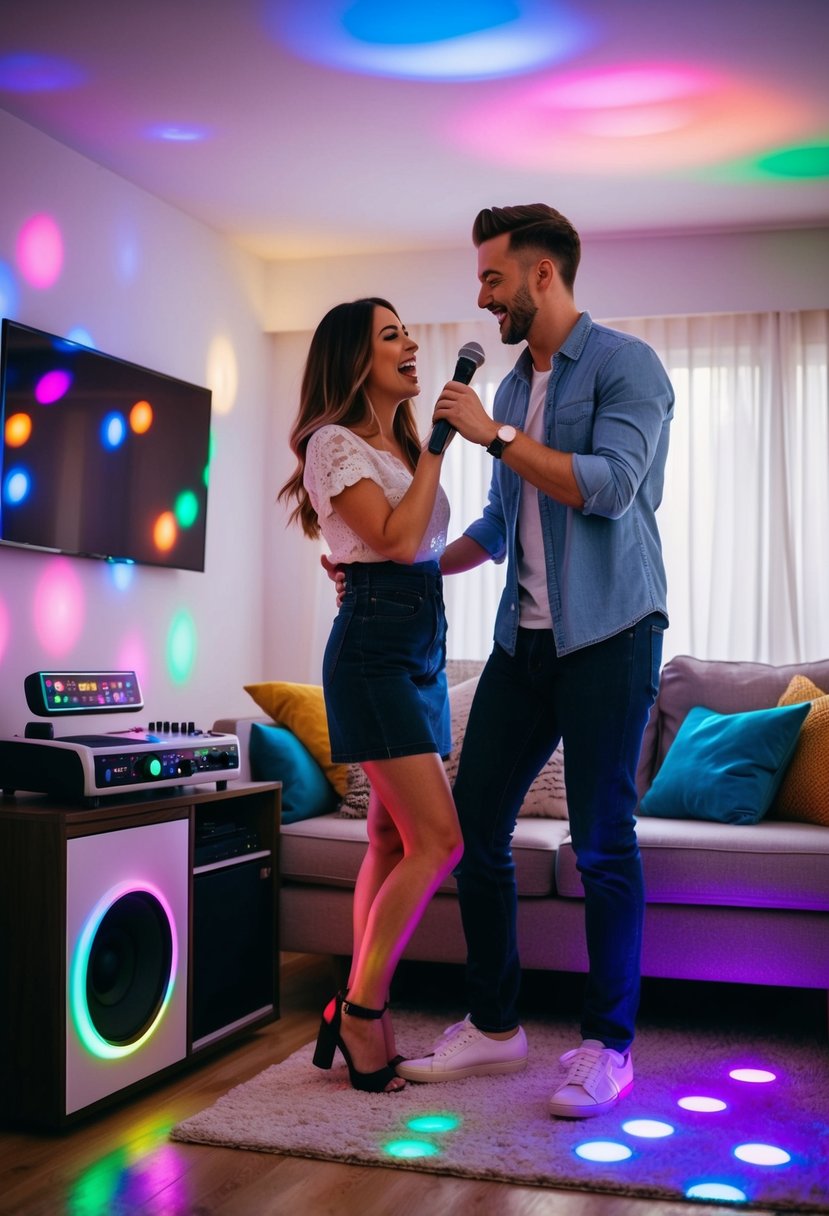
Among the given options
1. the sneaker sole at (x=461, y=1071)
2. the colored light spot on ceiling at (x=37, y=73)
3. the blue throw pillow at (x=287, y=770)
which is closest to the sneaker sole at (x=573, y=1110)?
the sneaker sole at (x=461, y=1071)

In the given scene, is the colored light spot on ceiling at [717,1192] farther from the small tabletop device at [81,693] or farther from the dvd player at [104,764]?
the small tabletop device at [81,693]

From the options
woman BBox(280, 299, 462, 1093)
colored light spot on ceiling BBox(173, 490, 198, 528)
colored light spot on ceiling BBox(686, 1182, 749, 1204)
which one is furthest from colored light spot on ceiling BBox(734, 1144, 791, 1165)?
colored light spot on ceiling BBox(173, 490, 198, 528)

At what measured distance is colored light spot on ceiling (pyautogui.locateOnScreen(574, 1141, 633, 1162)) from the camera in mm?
2031

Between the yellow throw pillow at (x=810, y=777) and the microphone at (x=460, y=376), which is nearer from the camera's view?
the microphone at (x=460, y=376)

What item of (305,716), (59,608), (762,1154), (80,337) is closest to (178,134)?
(80,337)

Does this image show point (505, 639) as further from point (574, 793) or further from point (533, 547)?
point (574, 793)

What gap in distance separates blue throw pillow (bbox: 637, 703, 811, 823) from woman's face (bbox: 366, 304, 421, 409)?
4.49 feet

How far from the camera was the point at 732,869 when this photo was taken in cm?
281

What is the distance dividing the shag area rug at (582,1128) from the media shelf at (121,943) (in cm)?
20

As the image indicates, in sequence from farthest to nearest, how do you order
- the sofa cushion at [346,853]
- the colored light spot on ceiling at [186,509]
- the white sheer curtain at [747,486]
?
the white sheer curtain at [747,486] < the colored light spot on ceiling at [186,509] < the sofa cushion at [346,853]

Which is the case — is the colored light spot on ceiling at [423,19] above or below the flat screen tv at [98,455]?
above

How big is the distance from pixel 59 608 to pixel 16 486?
0.43 meters

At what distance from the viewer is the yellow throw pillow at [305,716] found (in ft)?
11.4

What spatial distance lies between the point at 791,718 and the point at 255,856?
143 centimetres
